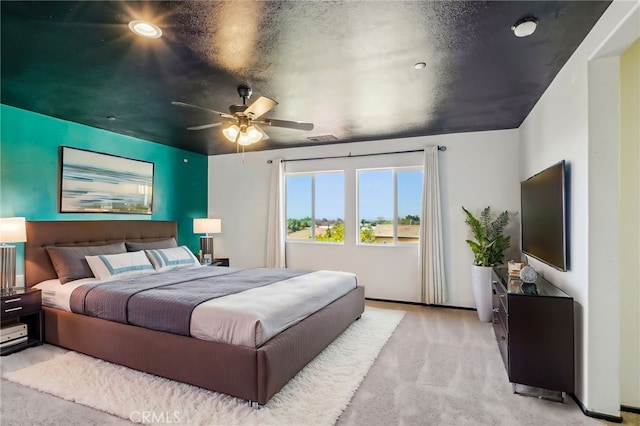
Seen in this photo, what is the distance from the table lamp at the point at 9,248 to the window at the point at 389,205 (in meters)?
4.34

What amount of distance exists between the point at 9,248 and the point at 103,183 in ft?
4.94

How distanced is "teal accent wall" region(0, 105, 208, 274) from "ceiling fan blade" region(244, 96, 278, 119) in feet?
9.26

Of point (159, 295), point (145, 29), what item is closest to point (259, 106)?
point (145, 29)

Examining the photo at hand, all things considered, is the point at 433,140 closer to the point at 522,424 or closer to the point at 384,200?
the point at 384,200

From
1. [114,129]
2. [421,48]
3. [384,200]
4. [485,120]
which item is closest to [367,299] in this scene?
[384,200]

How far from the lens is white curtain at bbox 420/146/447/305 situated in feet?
16.3

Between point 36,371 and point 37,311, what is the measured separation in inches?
33.1

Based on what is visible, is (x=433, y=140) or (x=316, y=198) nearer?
(x=433, y=140)

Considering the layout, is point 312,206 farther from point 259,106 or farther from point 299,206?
point 259,106

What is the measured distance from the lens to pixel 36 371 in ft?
9.55

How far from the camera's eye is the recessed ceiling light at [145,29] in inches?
82.8

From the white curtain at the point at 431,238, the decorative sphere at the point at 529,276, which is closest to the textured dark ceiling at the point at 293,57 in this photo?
the white curtain at the point at 431,238

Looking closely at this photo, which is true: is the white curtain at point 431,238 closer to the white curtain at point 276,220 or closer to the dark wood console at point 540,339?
the dark wood console at point 540,339

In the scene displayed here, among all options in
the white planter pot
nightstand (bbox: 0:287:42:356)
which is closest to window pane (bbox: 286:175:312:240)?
the white planter pot
